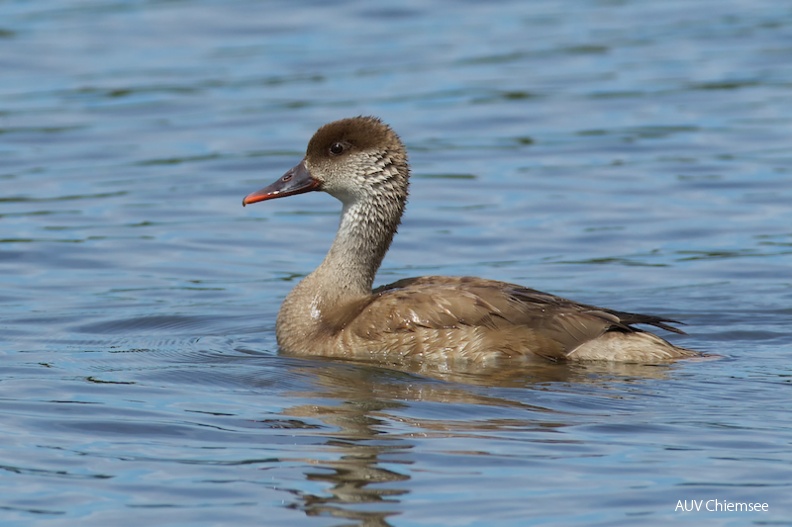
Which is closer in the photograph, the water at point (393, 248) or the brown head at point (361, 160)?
the water at point (393, 248)

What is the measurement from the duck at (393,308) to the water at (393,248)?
0.23 meters

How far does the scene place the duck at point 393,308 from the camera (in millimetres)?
10180

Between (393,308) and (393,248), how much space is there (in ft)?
13.3

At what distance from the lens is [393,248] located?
47.3 feet

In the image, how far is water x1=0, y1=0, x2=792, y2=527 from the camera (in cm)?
772

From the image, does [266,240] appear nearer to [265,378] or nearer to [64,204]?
[64,204]

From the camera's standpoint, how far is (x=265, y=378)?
32.4ft

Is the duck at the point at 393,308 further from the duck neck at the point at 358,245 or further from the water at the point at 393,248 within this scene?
the water at the point at 393,248

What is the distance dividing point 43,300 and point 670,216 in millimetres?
6019

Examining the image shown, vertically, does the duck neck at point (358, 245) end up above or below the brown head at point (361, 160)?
below

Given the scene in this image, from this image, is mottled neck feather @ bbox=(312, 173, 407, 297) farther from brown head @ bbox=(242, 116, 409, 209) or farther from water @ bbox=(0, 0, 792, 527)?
water @ bbox=(0, 0, 792, 527)

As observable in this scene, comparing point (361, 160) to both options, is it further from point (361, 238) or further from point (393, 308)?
point (393, 308)

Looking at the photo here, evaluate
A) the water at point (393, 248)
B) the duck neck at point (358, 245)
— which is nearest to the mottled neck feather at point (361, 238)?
the duck neck at point (358, 245)

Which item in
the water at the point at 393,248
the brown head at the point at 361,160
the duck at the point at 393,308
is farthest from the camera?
the brown head at the point at 361,160
